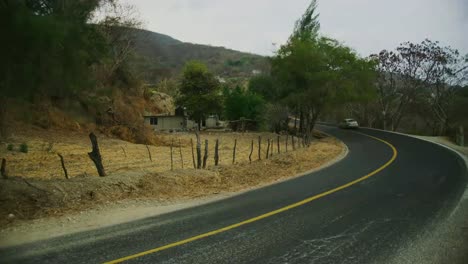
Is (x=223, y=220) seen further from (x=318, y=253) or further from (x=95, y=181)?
(x=95, y=181)

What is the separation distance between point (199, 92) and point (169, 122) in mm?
5799

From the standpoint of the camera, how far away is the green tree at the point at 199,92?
49656 mm

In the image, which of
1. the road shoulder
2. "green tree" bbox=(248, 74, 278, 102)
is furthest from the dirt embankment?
"green tree" bbox=(248, 74, 278, 102)

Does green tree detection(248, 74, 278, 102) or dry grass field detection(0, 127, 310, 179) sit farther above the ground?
green tree detection(248, 74, 278, 102)

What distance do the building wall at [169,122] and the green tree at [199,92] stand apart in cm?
202

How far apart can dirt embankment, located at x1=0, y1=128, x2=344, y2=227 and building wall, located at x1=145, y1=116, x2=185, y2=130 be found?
25.2 metres

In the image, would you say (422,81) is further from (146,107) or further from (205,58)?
(205,58)

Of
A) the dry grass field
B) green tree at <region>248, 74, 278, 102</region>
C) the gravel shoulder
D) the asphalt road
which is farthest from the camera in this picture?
green tree at <region>248, 74, 278, 102</region>

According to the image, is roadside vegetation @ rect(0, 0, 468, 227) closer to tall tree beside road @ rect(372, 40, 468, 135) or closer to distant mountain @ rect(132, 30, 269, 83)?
tall tree beside road @ rect(372, 40, 468, 135)

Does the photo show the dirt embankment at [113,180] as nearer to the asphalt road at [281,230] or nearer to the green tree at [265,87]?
the asphalt road at [281,230]

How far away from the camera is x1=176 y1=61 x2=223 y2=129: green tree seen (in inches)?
Answer: 1955

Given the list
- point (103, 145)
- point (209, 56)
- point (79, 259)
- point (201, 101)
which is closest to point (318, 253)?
point (79, 259)

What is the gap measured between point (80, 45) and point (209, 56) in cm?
A: 17361

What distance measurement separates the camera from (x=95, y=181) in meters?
10.8
